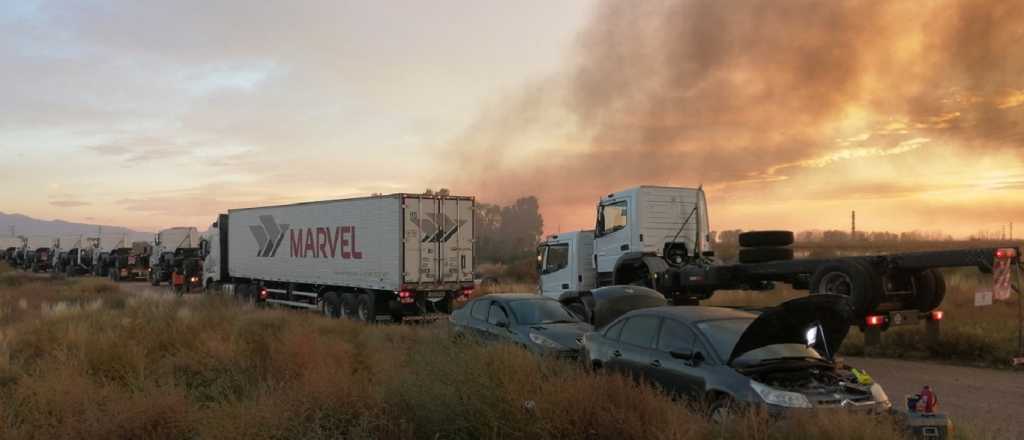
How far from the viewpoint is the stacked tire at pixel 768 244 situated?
44.5 feet

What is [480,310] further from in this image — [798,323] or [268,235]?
[268,235]

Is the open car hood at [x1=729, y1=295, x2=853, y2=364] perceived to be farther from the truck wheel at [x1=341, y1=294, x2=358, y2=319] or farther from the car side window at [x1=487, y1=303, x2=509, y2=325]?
the truck wheel at [x1=341, y1=294, x2=358, y2=319]

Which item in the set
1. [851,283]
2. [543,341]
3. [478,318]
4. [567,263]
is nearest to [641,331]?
[543,341]

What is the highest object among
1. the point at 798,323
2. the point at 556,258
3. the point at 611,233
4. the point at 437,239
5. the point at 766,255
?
the point at 611,233

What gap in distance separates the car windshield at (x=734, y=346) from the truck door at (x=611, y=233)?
8701 mm

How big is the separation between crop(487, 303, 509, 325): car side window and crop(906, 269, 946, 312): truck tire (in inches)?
258

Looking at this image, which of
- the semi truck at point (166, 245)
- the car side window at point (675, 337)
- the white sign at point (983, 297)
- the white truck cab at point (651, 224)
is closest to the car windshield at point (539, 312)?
the car side window at point (675, 337)

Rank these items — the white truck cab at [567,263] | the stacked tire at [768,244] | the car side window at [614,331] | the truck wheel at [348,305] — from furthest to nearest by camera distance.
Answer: the truck wheel at [348,305] → the white truck cab at [567,263] → the stacked tire at [768,244] → the car side window at [614,331]

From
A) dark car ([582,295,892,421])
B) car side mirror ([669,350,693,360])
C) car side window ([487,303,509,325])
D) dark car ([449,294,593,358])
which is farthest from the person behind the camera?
car side window ([487,303,509,325])

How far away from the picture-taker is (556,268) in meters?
18.8

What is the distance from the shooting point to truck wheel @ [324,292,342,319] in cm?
2070

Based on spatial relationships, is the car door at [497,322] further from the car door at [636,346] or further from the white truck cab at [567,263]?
the white truck cab at [567,263]

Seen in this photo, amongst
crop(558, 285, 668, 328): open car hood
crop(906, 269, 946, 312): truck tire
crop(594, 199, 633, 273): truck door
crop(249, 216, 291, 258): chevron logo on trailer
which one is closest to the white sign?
crop(906, 269, 946, 312): truck tire

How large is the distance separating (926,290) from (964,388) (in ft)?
6.18
